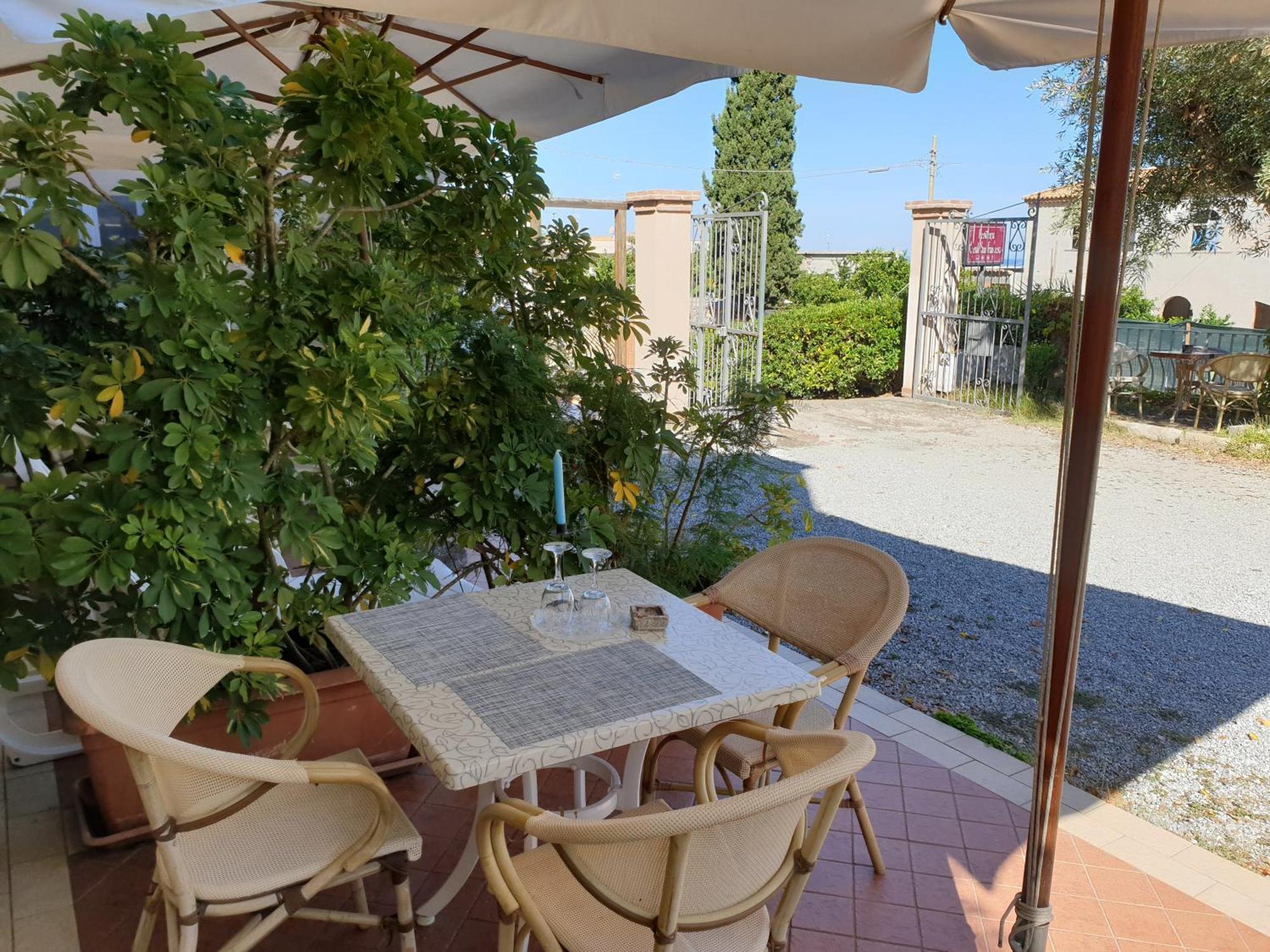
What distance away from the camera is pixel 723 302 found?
9336mm

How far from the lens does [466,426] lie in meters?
2.91

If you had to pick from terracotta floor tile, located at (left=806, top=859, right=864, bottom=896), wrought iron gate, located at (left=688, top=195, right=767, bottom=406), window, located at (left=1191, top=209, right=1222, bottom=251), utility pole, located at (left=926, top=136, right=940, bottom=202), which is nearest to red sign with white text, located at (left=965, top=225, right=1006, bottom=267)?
window, located at (left=1191, top=209, right=1222, bottom=251)

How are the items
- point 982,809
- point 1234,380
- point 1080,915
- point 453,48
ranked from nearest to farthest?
1. point 1080,915
2. point 982,809
3. point 453,48
4. point 1234,380

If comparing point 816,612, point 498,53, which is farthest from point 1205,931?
point 498,53

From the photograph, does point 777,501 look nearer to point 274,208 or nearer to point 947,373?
point 274,208

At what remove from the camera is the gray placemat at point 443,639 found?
1900mm

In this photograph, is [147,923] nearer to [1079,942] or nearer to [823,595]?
Answer: [823,595]

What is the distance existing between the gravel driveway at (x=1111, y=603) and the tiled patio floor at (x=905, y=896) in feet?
1.84

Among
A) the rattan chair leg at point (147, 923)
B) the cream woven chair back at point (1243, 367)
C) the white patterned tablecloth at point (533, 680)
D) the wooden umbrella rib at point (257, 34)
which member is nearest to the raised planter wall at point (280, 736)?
the white patterned tablecloth at point (533, 680)

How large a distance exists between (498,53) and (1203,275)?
14365mm

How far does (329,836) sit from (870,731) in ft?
6.61

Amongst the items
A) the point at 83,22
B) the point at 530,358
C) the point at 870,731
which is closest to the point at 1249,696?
the point at 870,731

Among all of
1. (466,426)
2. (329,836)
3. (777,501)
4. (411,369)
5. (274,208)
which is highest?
(274,208)

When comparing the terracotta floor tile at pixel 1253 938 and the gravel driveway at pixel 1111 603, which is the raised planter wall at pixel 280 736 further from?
the terracotta floor tile at pixel 1253 938
